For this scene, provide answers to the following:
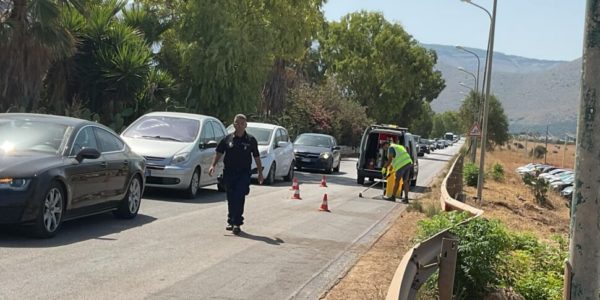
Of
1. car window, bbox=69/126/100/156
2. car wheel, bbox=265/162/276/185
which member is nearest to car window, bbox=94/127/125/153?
car window, bbox=69/126/100/156

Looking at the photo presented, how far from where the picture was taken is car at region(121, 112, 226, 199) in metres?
14.9

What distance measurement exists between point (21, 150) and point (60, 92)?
680 inches

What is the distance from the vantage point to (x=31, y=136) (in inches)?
395

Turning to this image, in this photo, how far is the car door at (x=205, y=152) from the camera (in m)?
15.9

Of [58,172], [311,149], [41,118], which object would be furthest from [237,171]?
[311,149]

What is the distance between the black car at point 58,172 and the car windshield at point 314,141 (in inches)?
733

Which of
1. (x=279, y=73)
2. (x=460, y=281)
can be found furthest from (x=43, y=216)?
(x=279, y=73)

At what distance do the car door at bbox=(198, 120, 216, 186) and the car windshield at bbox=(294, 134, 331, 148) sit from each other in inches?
539

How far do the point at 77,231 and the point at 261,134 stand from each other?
40.7 ft

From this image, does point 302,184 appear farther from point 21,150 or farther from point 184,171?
point 21,150

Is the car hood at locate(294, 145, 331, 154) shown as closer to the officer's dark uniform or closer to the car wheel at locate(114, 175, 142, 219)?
the car wheel at locate(114, 175, 142, 219)

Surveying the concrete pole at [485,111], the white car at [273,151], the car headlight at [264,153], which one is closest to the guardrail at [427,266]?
the car headlight at [264,153]

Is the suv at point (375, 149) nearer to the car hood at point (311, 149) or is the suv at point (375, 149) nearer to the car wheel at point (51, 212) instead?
the car hood at point (311, 149)

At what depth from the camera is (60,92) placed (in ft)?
85.7
